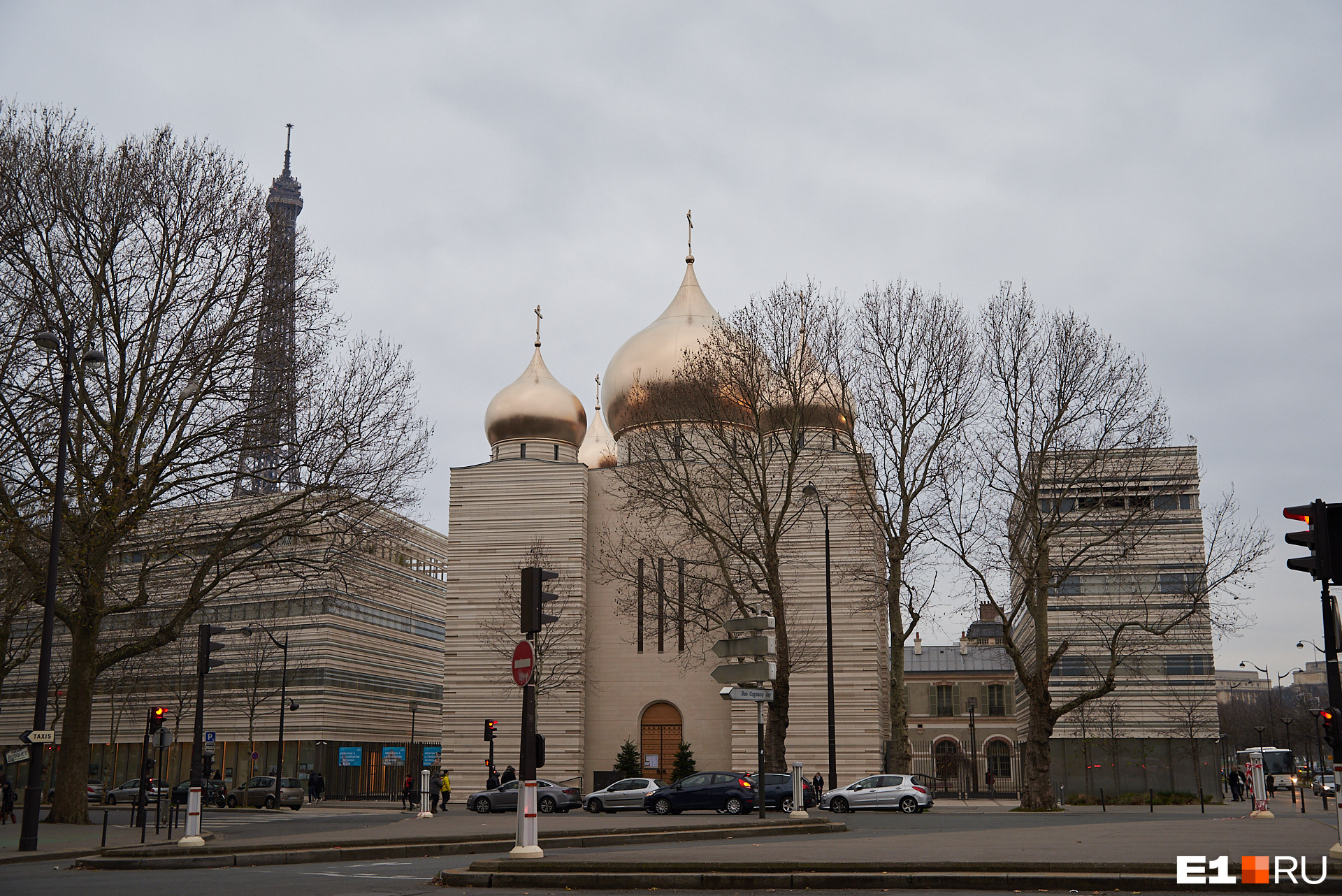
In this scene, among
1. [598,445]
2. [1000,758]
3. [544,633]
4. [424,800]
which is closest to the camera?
[424,800]

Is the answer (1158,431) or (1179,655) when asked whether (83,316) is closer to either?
(1158,431)

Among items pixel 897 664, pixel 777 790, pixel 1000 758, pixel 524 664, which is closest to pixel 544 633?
pixel 777 790

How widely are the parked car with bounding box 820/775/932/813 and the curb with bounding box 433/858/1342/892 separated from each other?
20.9 m

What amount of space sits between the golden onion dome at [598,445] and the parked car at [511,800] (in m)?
25.9

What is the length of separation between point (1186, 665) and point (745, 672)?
41.0 m

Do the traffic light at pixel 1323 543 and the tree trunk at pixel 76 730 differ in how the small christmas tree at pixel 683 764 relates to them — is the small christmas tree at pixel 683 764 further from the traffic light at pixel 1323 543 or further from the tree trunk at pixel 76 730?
the traffic light at pixel 1323 543

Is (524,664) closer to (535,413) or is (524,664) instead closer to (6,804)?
(6,804)

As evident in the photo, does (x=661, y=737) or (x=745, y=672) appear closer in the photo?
(x=745, y=672)

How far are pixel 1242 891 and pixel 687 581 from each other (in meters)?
34.3

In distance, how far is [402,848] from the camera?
1803cm

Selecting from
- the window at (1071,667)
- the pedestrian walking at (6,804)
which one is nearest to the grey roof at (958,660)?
the window at (1071,667)

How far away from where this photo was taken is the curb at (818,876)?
11.0 metres

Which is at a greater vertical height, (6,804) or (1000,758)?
(6,804)

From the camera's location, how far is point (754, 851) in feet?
46.2
